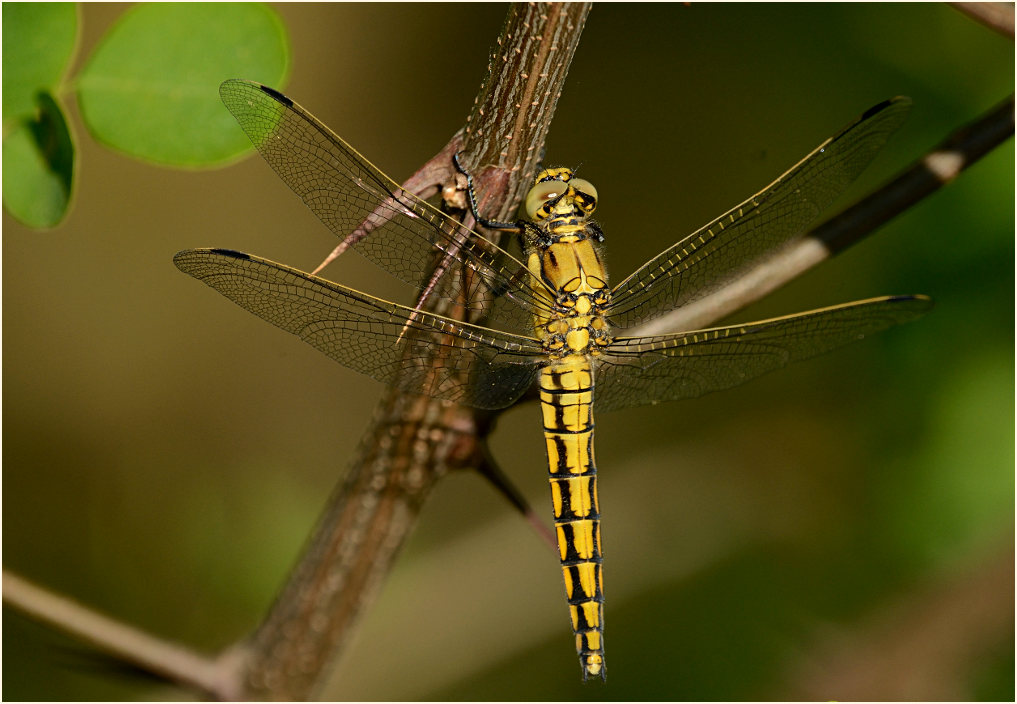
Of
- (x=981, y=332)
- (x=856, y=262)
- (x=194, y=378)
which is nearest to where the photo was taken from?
(x=981, y=332)

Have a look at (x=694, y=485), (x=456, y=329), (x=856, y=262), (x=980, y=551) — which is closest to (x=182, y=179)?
(x=456, y=329)

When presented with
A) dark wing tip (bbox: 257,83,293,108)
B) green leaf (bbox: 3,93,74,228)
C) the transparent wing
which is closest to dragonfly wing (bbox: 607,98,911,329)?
the transparent wing

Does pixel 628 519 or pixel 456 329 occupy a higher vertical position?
pixel 456 329

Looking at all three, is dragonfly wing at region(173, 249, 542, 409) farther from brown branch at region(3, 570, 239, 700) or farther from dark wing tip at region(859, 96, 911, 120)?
dark wing tip at region(859, 96, 911, 120)

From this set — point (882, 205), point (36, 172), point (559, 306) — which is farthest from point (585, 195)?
point (36, 172)

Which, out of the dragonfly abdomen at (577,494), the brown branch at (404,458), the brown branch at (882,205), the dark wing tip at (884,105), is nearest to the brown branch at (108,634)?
the brown branch at (404,458)

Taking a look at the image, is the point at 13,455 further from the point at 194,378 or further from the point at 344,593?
the point at 344,593

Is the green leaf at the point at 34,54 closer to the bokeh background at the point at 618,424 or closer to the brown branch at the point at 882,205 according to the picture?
A: the bokeh background at the point at 618,424
